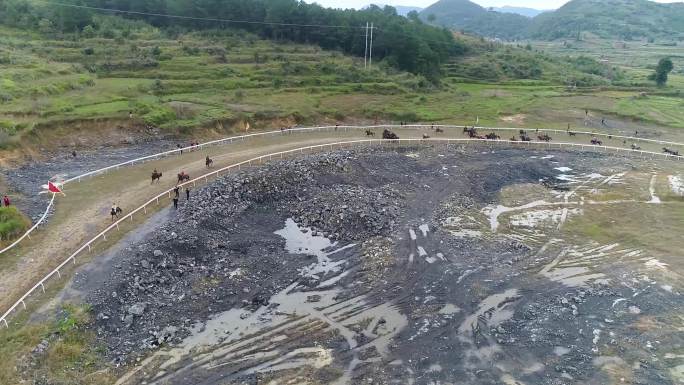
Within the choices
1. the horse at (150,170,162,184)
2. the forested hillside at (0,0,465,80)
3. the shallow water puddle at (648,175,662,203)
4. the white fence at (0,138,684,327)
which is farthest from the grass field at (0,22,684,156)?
the shallow water puddle at (648,175,662,203)

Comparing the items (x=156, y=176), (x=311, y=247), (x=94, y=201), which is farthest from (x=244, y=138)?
(x=311, y=247)

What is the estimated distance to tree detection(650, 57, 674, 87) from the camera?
8738 cm

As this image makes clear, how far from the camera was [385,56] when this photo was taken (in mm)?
87750

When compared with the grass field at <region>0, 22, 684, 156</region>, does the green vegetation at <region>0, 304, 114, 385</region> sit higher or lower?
lower

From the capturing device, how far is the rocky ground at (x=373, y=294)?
21.8 m

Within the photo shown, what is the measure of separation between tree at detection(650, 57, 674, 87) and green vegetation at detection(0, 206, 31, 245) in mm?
98722

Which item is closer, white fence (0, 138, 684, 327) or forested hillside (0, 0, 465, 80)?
white fence (0, 138, 684, 327)

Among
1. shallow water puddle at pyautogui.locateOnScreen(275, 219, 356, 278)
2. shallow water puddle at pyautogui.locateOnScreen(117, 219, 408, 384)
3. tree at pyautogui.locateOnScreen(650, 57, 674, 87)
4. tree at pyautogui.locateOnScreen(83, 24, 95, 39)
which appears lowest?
shallow water puddle at pyautogui.locateOnScreen(117, 219, 408, 384)

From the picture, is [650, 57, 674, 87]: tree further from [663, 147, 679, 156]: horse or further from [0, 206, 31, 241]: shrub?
[0, 206, 31, 241]: shrub

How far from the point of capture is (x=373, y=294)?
90.1ft

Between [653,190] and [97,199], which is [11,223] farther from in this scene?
[653,190]

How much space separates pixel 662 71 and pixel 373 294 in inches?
3407

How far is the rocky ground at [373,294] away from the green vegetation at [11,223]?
6125 mm

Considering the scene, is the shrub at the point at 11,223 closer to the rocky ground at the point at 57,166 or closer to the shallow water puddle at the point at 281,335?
the rocky ground at the point at 57,166
